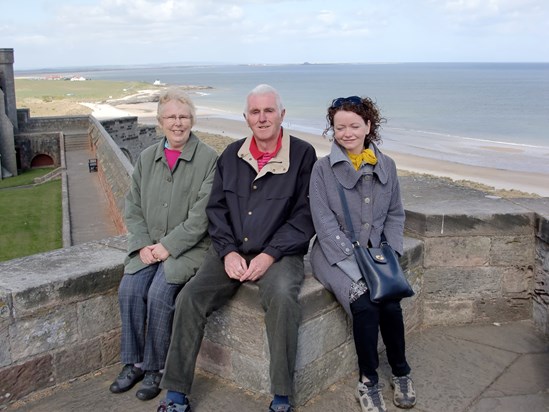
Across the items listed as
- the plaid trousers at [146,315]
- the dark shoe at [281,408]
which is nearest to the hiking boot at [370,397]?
the dark shoe at [281,408]

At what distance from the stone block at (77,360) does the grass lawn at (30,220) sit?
35.0 feet

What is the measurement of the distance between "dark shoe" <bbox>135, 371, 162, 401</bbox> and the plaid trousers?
1.3 inches

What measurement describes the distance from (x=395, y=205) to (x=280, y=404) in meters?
1.19

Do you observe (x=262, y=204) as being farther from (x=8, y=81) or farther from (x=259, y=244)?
(x=8, y=81)

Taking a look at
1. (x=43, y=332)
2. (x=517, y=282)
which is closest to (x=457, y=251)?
(x=517, y=282)

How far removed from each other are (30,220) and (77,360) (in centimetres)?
1439

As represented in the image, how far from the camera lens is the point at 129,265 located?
3100 millimetres

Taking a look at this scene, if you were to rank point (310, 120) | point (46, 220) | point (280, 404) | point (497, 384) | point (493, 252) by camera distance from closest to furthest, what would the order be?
point (280, 404), point (497, 384), point (493, 252), point (46, 220), point (310, 120)

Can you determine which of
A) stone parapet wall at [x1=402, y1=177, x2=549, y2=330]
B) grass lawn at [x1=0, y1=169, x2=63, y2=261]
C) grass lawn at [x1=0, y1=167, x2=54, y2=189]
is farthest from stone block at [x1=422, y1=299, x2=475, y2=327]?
grass lawn at [x1=0, y1=167, x2=54, y2=189]

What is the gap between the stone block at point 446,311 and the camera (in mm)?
3861

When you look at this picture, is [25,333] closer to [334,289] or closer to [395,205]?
[334,289]

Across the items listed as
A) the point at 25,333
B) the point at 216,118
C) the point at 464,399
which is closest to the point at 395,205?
the point at 464,399

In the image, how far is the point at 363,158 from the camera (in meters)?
3.10

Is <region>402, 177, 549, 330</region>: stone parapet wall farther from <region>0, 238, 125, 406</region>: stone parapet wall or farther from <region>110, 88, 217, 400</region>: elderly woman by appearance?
<region>0, 238, 125, 406</region>: stone parapet wall
